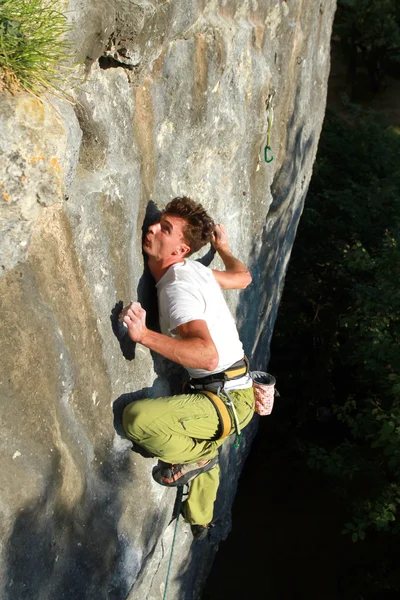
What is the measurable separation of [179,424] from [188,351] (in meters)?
0.53

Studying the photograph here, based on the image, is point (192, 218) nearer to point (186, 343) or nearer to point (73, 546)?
point (186, 343)

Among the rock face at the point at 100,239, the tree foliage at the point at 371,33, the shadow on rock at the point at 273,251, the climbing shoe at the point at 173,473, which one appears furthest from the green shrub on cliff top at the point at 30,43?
the tree foliage at the point at 371,33

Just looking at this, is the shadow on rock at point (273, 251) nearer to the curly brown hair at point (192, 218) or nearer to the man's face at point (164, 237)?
the curly brown hair at point (192, 218)

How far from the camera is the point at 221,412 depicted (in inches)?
155

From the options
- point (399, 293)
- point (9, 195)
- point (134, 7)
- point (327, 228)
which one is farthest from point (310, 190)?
point (9, 195)

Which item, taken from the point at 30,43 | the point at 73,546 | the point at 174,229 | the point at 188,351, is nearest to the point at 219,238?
the point at 174,229

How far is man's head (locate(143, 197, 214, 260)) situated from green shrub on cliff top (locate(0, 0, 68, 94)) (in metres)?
1.26

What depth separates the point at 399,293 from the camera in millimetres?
6605

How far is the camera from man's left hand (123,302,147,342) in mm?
3348

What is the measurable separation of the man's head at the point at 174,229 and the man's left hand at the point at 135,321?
1.50 feet

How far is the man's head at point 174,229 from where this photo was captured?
3.69m

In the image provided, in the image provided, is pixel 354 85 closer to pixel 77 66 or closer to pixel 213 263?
pixel 213 263

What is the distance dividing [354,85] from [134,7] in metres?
16.1

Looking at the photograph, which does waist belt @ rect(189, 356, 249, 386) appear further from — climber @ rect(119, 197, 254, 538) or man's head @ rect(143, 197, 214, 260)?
man's head @ rect(143, 197, 214, 260)
